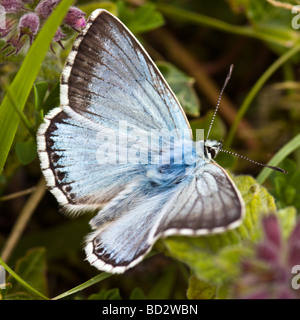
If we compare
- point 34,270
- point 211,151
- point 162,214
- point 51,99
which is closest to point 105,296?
point 34,270

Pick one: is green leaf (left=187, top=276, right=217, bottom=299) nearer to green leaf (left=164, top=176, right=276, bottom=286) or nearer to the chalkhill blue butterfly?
green leaf (left=164, top=176, right=276, bottom=286)

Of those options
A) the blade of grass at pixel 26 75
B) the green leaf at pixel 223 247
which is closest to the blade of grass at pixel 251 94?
the green leaf at pixel 223 247

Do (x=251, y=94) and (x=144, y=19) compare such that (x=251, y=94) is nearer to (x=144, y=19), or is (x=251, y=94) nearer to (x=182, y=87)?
(x=182, y=87)

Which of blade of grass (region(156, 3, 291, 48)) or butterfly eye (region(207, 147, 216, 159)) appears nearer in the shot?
butterfly eye (region(207, 147, 216, 159))

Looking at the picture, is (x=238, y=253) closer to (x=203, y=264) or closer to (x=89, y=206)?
(x=203, y=264)

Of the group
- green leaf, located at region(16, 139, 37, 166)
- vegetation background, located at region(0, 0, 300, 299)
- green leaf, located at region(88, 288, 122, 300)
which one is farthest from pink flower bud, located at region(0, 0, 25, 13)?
green leaf, located at region(88, 288, 122, 300)

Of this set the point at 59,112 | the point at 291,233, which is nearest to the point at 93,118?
the point at 59,112

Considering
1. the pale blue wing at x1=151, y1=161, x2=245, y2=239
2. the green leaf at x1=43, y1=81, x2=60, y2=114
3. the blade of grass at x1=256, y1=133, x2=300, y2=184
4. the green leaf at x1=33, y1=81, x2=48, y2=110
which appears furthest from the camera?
the blade of grass at x1=256, y1=133, x2=300, y2=184

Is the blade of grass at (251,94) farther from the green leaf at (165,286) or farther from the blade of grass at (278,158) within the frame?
the green leaf at (165,286)
